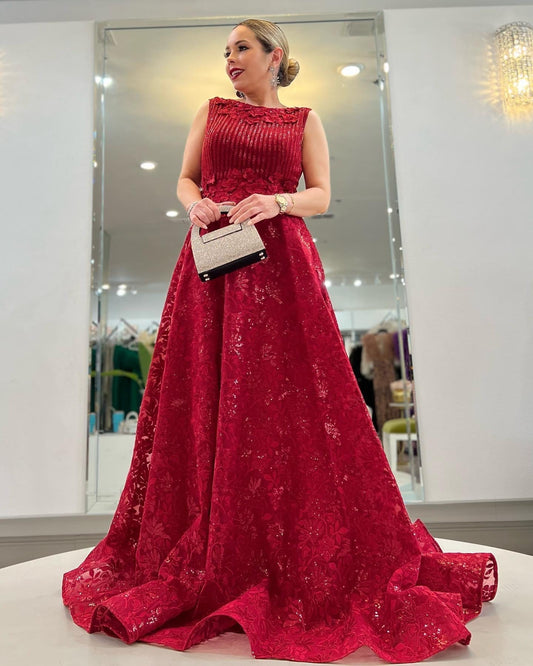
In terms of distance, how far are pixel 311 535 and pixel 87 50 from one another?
8.76 ft

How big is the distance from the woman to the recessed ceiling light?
52.4 inches

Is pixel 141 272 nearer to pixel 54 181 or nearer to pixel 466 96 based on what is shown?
pixel 54 181

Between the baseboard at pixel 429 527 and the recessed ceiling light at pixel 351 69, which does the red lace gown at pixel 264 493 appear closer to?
the baseboard at pixel 429 527

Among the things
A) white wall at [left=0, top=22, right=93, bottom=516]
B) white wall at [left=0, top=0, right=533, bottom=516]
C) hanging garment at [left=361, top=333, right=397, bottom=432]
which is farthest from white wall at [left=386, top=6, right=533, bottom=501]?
white wall at [left=0, top=22, right=93, bottom=516]

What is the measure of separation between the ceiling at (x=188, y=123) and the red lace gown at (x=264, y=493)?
4.17ft

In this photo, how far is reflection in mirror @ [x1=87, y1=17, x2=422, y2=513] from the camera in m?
2.78

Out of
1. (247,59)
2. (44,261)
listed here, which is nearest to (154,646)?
(247,59)

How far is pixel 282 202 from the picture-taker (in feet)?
5.19

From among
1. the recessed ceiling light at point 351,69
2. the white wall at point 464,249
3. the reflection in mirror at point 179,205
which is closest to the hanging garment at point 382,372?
the reflection in mirror at point 179,205

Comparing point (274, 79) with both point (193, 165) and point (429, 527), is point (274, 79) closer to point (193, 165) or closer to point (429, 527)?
point (193, 165)

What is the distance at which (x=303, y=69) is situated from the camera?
117 inches

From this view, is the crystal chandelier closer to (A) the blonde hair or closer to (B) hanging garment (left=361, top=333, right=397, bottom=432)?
(B) hanging garment (left=361, top=333, right=397, bottom=432)

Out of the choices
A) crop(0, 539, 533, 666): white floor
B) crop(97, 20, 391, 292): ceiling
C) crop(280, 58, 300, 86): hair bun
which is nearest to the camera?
crop(0, 539, 533, 666): white floor

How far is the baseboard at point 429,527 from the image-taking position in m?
2.67
